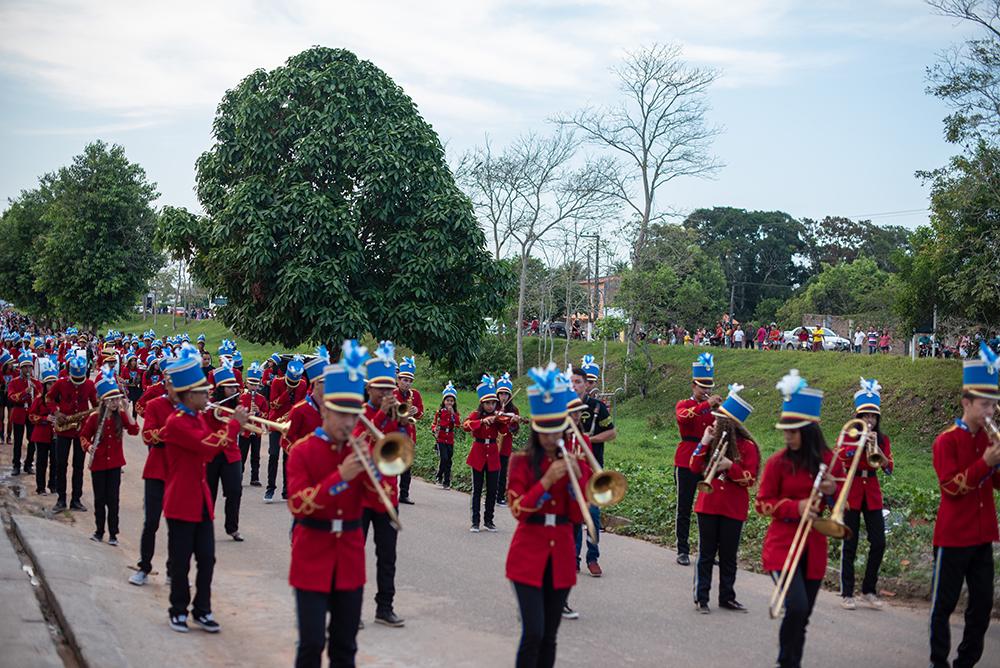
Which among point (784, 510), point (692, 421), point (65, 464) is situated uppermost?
point (692, 421)

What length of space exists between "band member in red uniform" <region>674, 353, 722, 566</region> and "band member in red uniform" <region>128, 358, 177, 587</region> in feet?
18.3

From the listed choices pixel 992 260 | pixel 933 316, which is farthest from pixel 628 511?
pixel 933 316

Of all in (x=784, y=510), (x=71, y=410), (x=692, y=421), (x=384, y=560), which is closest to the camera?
(x=784, y=510)

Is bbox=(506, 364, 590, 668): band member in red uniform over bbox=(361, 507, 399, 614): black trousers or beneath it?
over

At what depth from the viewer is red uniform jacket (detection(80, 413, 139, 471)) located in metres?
11.2

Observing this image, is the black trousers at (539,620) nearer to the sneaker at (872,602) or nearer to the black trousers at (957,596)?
the black trousers at (957,596)

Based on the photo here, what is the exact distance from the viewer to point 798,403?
6.88 metres

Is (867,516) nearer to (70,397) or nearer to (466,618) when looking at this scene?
(466,618)

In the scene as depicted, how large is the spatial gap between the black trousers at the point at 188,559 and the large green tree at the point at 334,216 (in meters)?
11.0

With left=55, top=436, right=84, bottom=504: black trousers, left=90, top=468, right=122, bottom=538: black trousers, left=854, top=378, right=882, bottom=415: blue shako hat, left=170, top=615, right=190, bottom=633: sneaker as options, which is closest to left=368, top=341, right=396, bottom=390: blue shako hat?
left=170, top=615, right=190, bottom=633: sneaker

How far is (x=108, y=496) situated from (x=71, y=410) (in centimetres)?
260


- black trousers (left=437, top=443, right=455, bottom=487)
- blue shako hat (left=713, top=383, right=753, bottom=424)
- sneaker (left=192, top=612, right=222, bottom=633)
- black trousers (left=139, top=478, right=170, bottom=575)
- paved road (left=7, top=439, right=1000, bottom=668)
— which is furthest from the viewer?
black trousers (left=437, top=443, right=455, bottom=487)

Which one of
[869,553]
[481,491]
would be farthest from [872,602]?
[481,491]

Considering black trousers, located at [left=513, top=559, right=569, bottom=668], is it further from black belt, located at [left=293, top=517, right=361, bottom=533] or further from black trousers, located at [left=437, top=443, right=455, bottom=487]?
black trousers, located at [left=437, top=443, right=455, bottom=487]
